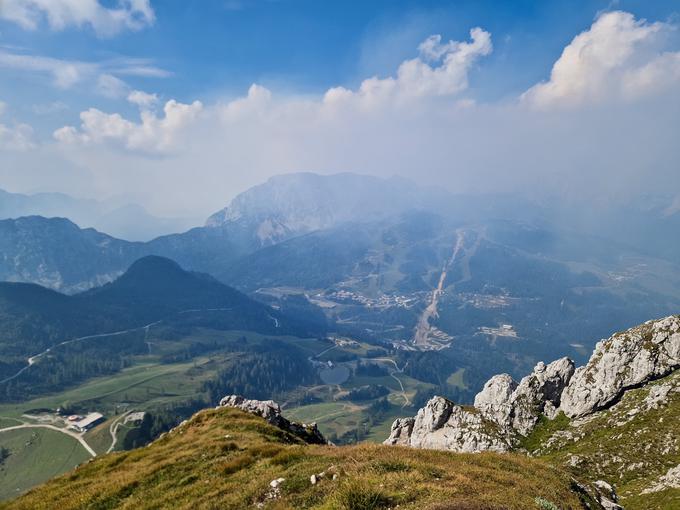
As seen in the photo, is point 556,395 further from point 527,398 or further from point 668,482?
point 668,482

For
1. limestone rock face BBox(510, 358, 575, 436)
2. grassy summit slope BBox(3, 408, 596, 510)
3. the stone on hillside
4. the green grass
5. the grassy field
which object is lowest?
the green grass

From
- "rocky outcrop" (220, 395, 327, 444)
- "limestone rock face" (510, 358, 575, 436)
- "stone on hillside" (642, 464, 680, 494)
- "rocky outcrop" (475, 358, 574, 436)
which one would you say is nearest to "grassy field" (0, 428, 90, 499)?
"rocky outcrop" (220, 395, 327, 444)

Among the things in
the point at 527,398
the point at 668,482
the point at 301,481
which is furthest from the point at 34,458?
the point at 668,482

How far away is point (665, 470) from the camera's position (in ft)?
148

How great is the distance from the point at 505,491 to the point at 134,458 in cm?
2988

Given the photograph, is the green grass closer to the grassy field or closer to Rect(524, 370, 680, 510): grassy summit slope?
the grassy field

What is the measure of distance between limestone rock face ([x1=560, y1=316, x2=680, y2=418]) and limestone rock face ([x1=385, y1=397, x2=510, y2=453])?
14.6m

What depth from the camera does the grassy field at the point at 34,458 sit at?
517 feet

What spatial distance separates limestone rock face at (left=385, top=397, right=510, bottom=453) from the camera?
211 ft

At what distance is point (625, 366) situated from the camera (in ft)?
219

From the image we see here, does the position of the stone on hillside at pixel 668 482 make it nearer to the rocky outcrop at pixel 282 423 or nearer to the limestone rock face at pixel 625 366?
the limestone rock face at pixel 625 366

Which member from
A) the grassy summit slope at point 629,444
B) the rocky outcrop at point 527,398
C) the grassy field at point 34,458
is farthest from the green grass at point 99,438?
the grassy summit slope at point 629,444

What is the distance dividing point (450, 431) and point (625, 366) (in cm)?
3148

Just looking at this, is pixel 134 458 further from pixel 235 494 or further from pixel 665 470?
pixel 665 470
